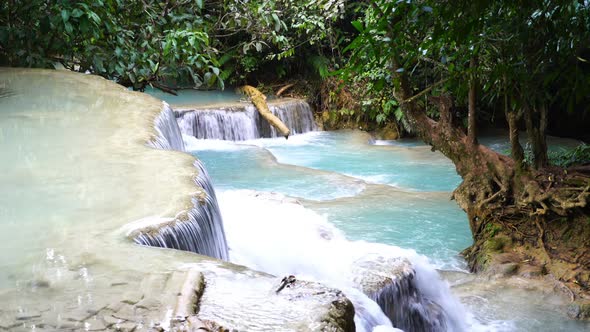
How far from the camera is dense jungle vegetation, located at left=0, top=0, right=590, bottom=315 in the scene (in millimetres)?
4379

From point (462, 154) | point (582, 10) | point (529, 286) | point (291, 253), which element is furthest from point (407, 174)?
point (582, 10)

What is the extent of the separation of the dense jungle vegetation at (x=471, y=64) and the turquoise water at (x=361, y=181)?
832 millimetres

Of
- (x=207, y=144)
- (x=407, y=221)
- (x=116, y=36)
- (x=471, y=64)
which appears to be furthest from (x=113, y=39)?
(x=207, y=144)

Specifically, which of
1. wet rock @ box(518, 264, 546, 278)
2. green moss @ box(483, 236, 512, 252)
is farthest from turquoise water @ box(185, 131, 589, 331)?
green moss @ box(483, 236, 512, 252)

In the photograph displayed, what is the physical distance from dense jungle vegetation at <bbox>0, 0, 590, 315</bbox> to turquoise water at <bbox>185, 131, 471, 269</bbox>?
83 centimetres

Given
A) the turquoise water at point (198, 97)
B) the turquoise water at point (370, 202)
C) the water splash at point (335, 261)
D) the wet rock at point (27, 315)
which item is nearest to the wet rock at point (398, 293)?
the water splash at point (335, 261)

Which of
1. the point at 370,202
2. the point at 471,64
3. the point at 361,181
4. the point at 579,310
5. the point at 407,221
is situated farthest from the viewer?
the point at 361,181

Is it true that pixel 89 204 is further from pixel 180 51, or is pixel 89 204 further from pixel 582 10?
pixel 180 51

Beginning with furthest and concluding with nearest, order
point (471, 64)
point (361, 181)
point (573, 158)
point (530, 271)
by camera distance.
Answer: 1. point (361, 181)
2. point (573, 158)
3. point (530, 271)
4. point (471, 64)

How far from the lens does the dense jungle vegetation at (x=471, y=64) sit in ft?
14.4

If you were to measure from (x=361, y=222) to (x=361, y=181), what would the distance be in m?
1.87

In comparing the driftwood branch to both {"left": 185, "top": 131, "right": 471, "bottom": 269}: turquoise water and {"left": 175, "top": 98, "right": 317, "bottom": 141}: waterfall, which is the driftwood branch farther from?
{"left": 185, "top": 131, "right": 471, "bottom": 269}: turquoise water

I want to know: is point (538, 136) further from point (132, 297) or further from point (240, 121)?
point (240, 121)

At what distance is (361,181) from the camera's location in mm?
9484
